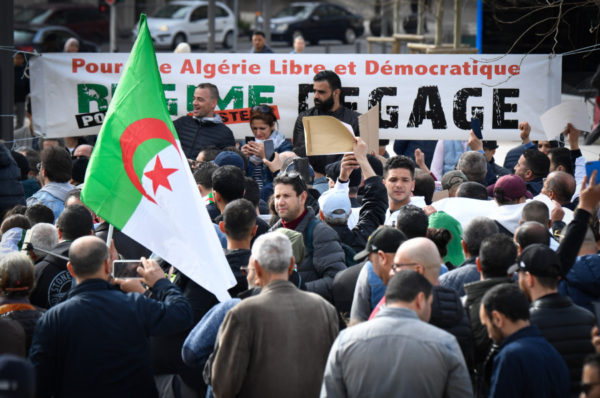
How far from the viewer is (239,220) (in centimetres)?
566

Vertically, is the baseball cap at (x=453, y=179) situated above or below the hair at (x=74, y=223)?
above

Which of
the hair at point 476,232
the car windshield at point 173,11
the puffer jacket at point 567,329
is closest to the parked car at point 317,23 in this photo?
the car windshield at point 173,11

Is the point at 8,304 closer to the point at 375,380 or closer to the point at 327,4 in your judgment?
the point at 375,380

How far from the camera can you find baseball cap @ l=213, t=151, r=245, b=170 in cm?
808

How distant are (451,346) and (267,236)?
3.75 feet

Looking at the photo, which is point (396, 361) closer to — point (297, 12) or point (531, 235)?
point (531, 235)

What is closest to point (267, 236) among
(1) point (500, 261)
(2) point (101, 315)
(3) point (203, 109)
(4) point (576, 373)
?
(2) point (101, 315)

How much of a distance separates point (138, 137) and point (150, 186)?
0.37 meters

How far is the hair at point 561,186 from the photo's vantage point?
25.2 feet

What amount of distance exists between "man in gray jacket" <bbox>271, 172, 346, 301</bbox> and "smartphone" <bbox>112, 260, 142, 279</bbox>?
1.10 m

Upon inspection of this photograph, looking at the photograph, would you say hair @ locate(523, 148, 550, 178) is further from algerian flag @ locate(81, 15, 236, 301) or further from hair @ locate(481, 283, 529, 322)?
hair @ locate(481, 283, 529, 322)

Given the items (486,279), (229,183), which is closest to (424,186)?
(229,183)

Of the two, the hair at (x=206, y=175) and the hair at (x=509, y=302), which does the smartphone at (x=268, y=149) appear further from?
the hair at (x=509, y=302)

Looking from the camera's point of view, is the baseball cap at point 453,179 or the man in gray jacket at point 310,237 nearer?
the man in gray jacket at point 310,237
